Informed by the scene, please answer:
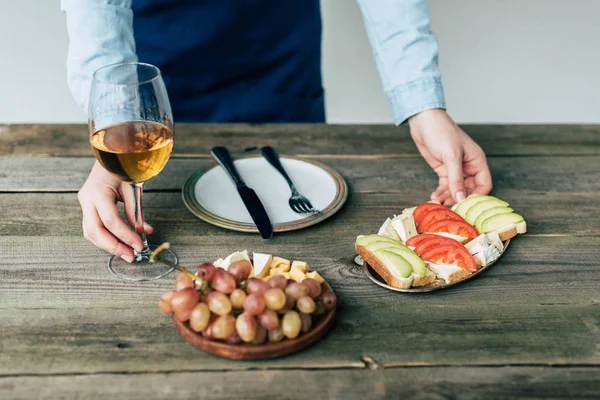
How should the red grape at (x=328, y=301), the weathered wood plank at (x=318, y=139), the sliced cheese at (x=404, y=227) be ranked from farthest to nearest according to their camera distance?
the weathered wood plank at (x=318, y=139)
the sliced cheese at (x=404, y=227)
the red grape at (x=328, y=301)

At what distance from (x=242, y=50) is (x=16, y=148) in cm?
68

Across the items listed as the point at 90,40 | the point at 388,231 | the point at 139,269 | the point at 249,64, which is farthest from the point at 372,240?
the point at 249,64

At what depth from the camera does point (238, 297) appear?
86 cm

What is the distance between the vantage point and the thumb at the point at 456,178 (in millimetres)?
1355

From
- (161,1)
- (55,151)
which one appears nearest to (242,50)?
(161,1)

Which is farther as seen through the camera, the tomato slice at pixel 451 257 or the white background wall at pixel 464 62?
the white background wall at pixel 464 62

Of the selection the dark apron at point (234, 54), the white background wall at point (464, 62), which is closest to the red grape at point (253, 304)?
the dark apron at point (234, 54)

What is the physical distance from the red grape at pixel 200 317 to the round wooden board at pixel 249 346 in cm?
2

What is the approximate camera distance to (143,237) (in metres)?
1.14

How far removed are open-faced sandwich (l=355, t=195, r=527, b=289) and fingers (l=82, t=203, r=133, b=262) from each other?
398mm

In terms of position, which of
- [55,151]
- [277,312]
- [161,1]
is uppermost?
[161,1]

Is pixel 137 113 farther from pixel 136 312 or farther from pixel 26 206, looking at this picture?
pixel 26 206

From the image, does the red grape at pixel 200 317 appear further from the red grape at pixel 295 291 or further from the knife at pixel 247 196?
the knife at pixel 247 196

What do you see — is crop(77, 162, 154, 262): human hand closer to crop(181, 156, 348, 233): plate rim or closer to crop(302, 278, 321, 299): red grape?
crop(181, 156, 348, 233): plate rim
